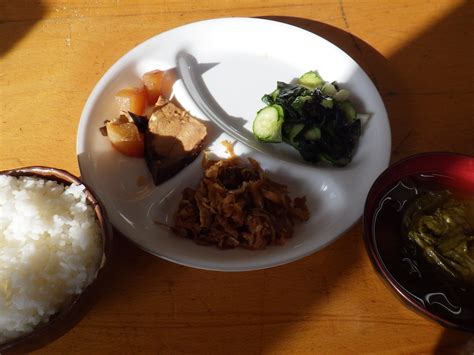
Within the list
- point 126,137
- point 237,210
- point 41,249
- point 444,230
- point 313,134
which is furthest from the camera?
point 313,134

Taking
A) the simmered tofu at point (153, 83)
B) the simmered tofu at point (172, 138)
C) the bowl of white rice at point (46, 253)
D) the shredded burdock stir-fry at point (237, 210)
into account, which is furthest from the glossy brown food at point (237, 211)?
the simmered tofu at point (153, 83)

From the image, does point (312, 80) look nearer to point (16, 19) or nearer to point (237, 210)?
point (237, 210)

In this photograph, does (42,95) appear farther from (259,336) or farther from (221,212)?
(259,336)

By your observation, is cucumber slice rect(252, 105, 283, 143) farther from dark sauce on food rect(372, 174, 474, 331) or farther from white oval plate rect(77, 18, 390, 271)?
dark sauce on food rect(372, 174, 474, 331)

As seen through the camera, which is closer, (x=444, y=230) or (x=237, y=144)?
(x=444, y=230)

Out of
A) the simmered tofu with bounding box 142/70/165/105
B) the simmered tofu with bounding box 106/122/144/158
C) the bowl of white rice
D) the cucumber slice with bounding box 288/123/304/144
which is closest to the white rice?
the bowl of white rice

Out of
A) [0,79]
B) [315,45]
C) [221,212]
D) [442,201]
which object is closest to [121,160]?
[221,212]

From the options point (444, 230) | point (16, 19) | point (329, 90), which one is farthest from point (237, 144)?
point (16, 19)
